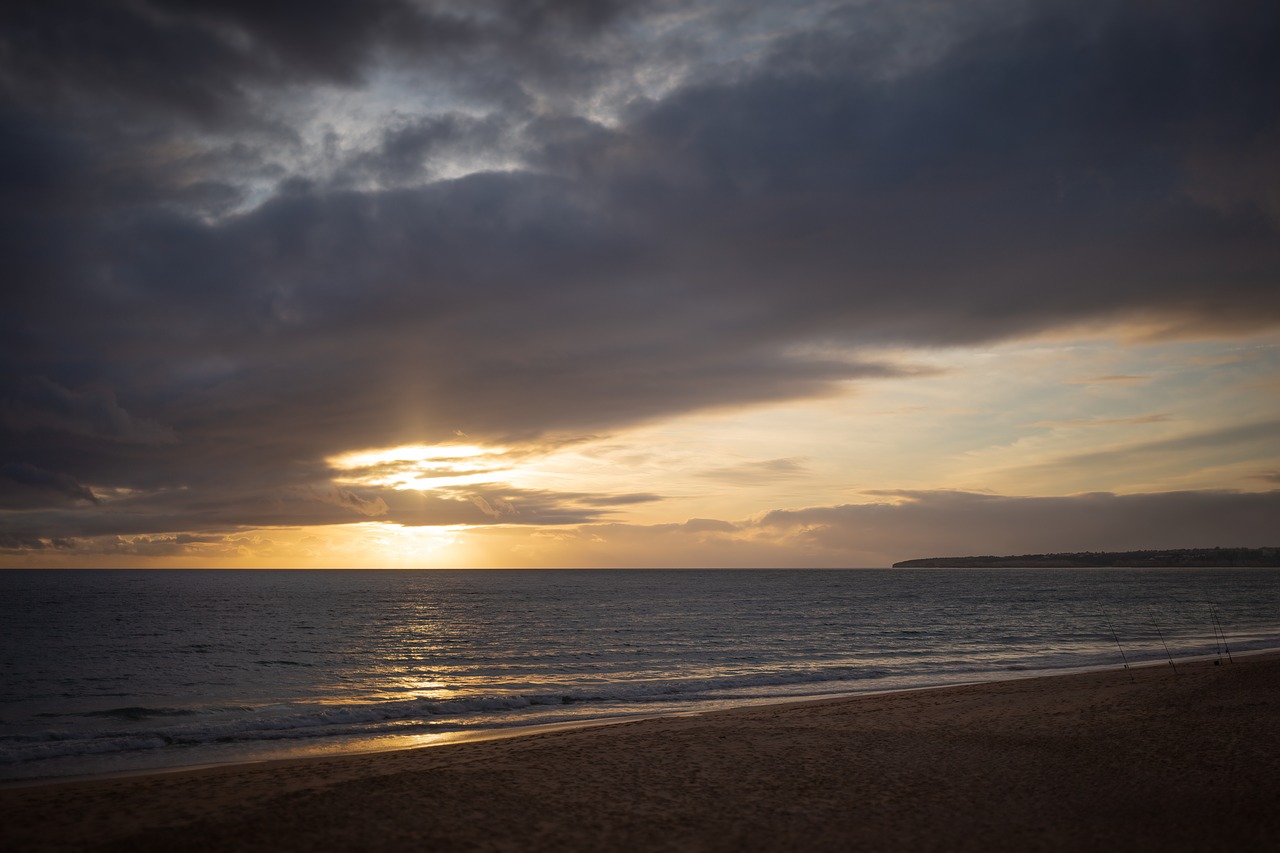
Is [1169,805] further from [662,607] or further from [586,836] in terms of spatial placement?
[662,607]

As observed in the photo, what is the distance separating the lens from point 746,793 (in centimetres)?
1162

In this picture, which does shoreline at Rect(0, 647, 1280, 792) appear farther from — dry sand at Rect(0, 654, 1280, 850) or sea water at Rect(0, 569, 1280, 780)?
dry sand at Rect(0, 654, 1280, 850)

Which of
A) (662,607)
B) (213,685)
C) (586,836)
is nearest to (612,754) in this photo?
(586,836)

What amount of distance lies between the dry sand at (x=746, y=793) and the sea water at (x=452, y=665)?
179 inches

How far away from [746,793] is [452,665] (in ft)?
81.7

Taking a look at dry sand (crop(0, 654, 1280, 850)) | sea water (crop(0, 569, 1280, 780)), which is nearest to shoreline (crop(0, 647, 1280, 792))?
sea water (crop(0, 569, 1280, 780))

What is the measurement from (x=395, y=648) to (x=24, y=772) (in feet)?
87.5

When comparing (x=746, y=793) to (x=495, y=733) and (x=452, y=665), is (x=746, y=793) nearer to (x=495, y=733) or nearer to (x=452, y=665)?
(x=495, y=733)

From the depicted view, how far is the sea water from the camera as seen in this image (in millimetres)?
19250

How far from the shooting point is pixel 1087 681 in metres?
23.8

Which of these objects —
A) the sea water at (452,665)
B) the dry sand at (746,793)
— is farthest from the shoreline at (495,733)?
the dry sand at (746,793)

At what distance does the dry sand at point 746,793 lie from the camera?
9633 mm

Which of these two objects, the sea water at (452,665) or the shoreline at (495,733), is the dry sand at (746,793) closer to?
the shoreline at (495,733)

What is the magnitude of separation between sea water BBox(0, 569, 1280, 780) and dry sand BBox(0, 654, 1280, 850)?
4556 mm
